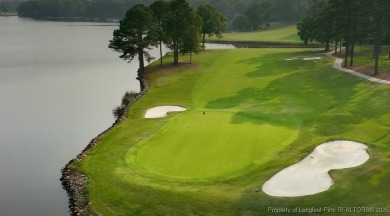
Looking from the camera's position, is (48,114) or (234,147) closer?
(234,147)

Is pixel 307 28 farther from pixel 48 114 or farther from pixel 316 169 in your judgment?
pixel 316 169

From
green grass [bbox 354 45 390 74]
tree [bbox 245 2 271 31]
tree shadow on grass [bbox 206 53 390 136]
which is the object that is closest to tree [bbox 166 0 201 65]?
tree shadow on grass [bbox 206 53 390 136]

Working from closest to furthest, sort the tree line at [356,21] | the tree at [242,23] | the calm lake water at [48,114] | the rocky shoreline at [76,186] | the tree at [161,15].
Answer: the rocky shoreline at [76,186]
the calm lake water at [48,114]
the tree line at [356,21]
the tree at [161,15]
the tree at [242,23]

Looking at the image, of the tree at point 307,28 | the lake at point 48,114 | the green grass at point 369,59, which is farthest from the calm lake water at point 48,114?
the tree at point 307,28

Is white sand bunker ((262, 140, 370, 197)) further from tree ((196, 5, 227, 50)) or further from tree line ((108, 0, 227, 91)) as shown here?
tree ((196, 5, 227, 50))

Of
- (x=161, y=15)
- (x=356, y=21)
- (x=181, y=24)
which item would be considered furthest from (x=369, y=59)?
(x=161, y=15)

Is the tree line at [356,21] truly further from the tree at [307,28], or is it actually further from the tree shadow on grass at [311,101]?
the tree at [307,28]
